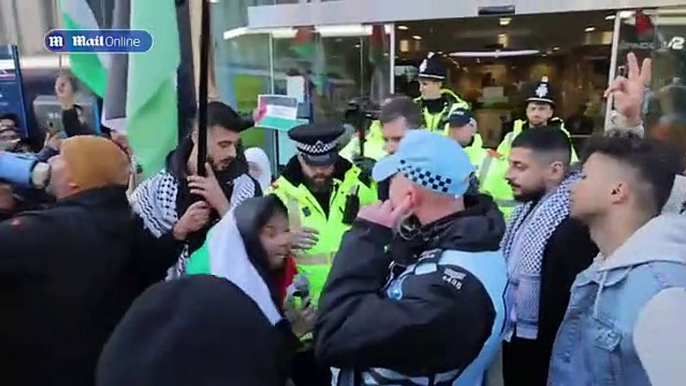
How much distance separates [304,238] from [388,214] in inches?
43.5

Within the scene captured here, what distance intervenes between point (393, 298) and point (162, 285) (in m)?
0.85

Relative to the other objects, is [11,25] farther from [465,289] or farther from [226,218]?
[465,289]

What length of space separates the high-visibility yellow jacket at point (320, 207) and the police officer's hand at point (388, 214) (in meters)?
0.99

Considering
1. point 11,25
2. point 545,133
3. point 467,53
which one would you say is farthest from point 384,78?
point 545,133

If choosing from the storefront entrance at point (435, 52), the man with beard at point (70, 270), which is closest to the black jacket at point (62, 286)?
the man with beard at point (70, 270)

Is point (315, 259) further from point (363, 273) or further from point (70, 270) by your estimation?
point (363, 273)

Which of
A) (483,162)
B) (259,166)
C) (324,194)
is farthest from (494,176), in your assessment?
(324,194)

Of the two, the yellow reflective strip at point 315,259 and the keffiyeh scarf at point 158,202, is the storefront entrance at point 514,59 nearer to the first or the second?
the yellow reflective strip at point 315,259

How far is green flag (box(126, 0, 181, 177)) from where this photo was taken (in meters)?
2.77

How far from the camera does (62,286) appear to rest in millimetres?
2324

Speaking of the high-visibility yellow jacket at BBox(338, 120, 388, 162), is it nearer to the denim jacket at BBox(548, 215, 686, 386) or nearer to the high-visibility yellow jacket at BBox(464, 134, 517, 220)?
the high-visibility yellow jacket at BBox(464, 134, 517, 220)

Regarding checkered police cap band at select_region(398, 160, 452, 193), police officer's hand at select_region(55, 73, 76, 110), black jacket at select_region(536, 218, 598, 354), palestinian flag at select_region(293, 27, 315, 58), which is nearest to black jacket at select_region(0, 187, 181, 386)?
checkered police cap band at select_region(398, 160, 452, 193)

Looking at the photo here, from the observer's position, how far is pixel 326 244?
3295 millimetres

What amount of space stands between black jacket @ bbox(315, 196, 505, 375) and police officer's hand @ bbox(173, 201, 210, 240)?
1032 millimetres
